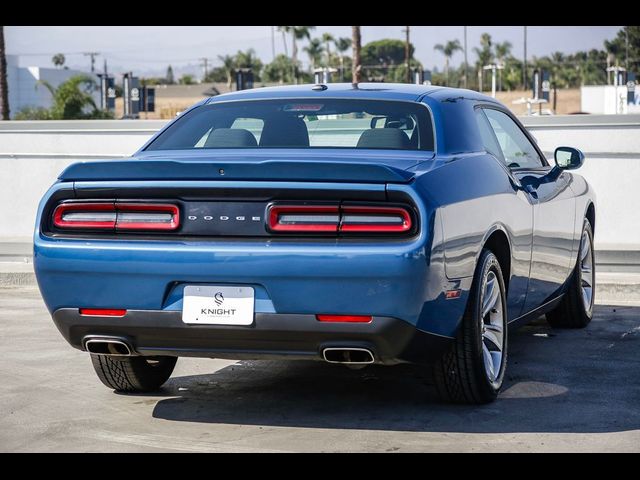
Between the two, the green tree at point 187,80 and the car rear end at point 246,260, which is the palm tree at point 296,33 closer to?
the green tree at point 187,80

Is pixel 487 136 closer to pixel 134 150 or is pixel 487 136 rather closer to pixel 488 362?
pixel 488 362

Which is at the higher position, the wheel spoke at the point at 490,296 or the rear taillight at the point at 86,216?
the rear taillight at the point at 86,216

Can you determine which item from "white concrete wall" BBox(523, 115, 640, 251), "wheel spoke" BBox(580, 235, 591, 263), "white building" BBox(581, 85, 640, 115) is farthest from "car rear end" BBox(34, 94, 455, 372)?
"white building" BBox(581, 85, 640, 115)

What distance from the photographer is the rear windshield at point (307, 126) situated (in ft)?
19.7

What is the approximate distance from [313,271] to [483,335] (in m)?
1.30

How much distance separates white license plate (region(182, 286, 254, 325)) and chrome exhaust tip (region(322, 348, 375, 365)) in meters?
0.35

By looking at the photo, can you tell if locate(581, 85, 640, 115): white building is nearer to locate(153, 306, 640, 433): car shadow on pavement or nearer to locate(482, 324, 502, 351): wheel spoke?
locate(153, 306, 640, 433): car shadow on pavement

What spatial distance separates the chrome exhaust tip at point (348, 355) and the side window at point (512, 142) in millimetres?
2078

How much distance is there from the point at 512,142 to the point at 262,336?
282cm

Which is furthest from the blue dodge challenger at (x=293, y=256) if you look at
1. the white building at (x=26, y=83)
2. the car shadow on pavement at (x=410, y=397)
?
the white building at (x=26, y=83)

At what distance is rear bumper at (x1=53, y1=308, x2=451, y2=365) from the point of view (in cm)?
502
